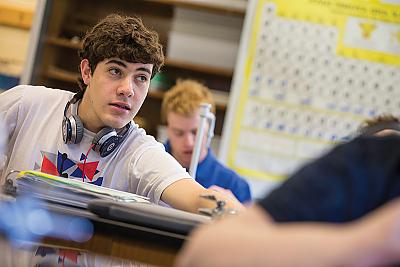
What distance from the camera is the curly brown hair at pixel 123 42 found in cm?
226

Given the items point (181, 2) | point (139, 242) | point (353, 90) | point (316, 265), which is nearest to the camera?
point (316, 265)

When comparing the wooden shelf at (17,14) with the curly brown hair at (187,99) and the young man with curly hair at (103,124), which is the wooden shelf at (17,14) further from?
the young man with curly hair at (103,124)

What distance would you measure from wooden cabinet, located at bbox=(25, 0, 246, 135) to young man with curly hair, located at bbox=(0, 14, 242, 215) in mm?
2523

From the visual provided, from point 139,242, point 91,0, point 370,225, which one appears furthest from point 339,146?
point 91,0

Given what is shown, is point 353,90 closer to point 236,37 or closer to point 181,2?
point 236,37

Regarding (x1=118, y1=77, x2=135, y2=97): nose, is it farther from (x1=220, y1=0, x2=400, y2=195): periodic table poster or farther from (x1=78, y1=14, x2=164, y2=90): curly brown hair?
(x1=220, y1=0, x2=400, y2=195): periodic table poster

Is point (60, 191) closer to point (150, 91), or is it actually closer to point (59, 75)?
point (150, 91)

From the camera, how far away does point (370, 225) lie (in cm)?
69

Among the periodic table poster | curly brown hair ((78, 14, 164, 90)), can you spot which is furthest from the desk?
the periodic table poster

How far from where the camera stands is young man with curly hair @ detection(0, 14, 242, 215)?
221 cm

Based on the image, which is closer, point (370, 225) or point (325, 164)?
point (370, 225)

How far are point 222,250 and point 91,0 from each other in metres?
4.72

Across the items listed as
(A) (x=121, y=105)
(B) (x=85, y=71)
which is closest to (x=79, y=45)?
(B) (x=85, y=71)

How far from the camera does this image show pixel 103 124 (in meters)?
2.30
